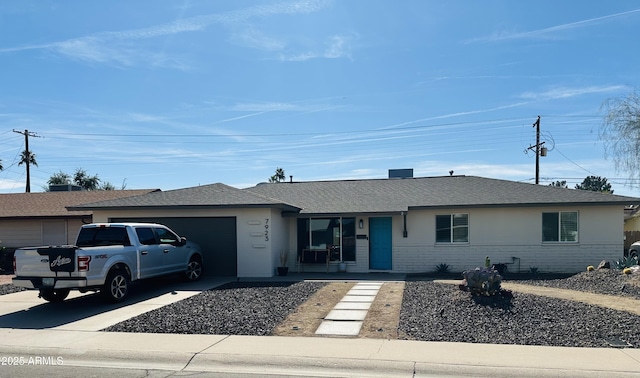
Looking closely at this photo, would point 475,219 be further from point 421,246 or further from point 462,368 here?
point 462,368

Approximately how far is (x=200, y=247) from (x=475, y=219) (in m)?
9.88

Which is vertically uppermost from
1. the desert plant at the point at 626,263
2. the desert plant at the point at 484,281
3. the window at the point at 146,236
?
the window at the point at 146,236

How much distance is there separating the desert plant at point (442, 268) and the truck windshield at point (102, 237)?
10798 mm

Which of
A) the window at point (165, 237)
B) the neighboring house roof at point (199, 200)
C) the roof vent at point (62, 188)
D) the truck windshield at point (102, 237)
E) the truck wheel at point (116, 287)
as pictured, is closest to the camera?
the truck wheel at point (116, 287)

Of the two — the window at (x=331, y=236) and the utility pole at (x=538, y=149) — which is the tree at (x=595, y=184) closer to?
the utility pole at (x=538, y=149)

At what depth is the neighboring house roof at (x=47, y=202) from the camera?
2261 cm

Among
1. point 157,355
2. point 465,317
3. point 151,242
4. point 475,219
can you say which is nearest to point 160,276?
point 151,242

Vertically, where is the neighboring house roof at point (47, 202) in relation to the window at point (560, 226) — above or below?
above

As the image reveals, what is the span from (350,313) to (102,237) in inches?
267

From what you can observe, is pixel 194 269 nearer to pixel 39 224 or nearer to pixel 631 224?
pixel 39 224

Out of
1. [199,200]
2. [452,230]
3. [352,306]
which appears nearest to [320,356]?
[352,306]

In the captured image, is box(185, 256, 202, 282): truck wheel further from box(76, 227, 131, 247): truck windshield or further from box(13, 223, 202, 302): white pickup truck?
box(76, 227, 131, 247): truck windshield

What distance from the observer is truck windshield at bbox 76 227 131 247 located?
42.0 ft

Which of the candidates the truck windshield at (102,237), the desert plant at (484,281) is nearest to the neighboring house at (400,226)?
the truck windshield at (102,237)
